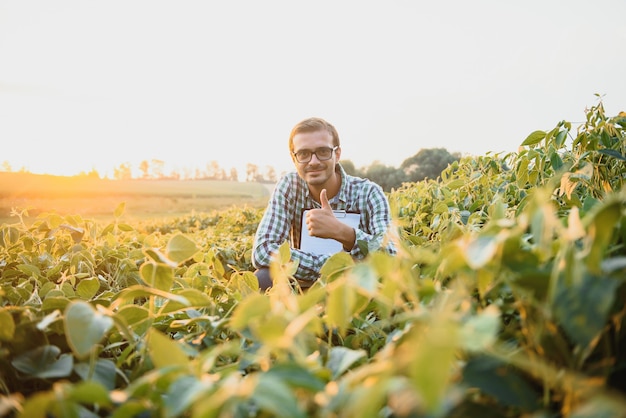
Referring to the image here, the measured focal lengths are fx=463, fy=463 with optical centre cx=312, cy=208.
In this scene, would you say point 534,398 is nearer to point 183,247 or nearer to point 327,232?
point 183,247

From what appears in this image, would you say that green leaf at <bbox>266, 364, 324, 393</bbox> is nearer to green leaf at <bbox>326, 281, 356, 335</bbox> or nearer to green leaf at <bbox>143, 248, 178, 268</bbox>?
green leaf at <bbox>326, 281, 356, 335</bbox>

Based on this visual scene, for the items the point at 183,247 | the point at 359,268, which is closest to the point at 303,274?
the point at 183,247

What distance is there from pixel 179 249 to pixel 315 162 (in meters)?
2.44

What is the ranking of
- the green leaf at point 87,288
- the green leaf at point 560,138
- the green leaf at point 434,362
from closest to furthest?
the green leaf at point 434,362
the green leaf at point 87,288
the green leaf at point 560,138

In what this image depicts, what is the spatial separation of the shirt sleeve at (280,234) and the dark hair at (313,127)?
1.19 feet

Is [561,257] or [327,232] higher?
[561,257]

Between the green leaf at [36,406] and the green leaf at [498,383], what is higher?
the green leaf at [36,406]

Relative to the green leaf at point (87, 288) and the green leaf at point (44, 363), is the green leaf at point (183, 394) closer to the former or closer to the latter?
the green leaf at point (44, 363)

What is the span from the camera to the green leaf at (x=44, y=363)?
0.52 meters

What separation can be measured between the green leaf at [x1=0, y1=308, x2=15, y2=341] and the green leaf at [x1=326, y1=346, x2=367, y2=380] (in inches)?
14.5

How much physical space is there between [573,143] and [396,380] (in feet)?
3.23

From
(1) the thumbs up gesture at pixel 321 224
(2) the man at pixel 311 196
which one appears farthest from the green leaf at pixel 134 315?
(2) the man at pixel 311 196

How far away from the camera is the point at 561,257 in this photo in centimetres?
36

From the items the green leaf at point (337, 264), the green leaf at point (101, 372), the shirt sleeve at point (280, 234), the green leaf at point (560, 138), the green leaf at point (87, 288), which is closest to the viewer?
the green leaf at point (101, 372)
